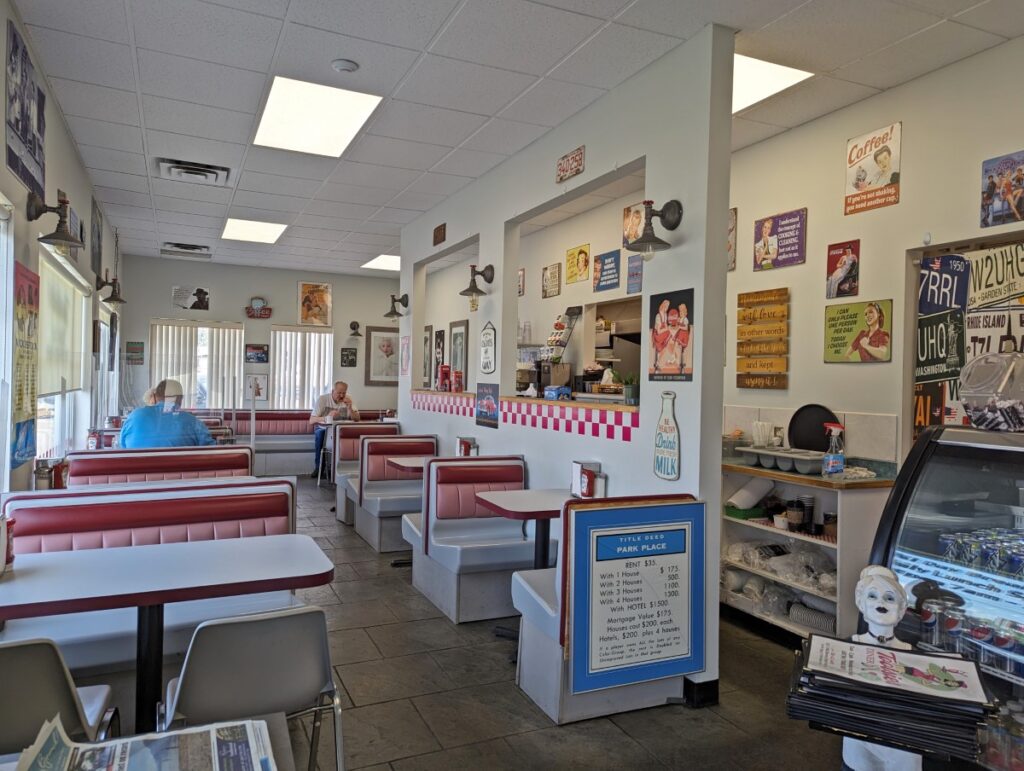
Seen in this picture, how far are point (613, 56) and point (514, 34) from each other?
0.59 metres

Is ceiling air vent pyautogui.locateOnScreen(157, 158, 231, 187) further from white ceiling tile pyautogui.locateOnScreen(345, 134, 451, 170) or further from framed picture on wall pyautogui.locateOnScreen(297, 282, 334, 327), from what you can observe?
framed picture on wall pyautogui.locateOnScreen(297, 282, 334, 327)

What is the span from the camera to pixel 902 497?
1.75 metres

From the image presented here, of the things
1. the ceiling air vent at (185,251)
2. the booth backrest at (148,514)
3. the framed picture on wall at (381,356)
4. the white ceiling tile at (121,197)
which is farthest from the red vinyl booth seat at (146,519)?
the framed picture on wall at (381,356)

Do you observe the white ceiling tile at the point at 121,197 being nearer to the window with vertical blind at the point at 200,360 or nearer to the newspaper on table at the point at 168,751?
the window with vertical blind at the point at 200,360

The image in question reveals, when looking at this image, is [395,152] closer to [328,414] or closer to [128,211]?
[128,211]

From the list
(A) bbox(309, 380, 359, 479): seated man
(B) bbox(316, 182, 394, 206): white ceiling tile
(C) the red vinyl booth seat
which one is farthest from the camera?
(A) bbox(309, 380, 359, 479): seated man

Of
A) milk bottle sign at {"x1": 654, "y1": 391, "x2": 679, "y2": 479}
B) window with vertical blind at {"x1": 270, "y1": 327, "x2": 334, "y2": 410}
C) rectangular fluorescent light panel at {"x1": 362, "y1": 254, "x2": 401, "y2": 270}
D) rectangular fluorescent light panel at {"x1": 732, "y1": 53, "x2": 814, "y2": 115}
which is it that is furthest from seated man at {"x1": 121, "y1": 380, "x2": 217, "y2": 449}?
window with vertical blind at {"x1": 270, "y1": 327, "x2": 334, "y2": 410}

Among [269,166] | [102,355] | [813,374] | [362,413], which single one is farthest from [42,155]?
[362,413]

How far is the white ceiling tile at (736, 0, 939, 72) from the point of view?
3373 mm

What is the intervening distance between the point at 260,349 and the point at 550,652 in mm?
9832

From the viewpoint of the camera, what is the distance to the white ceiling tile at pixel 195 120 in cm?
476

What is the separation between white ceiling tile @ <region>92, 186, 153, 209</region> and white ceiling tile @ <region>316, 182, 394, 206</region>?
6.25 ft

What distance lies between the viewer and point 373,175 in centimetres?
626

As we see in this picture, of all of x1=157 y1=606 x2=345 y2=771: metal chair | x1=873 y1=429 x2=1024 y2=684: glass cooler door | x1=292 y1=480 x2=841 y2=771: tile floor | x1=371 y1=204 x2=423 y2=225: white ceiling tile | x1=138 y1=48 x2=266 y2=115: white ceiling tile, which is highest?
x1=138 y1=48 x2=266 y2=115: white ceiling tile
